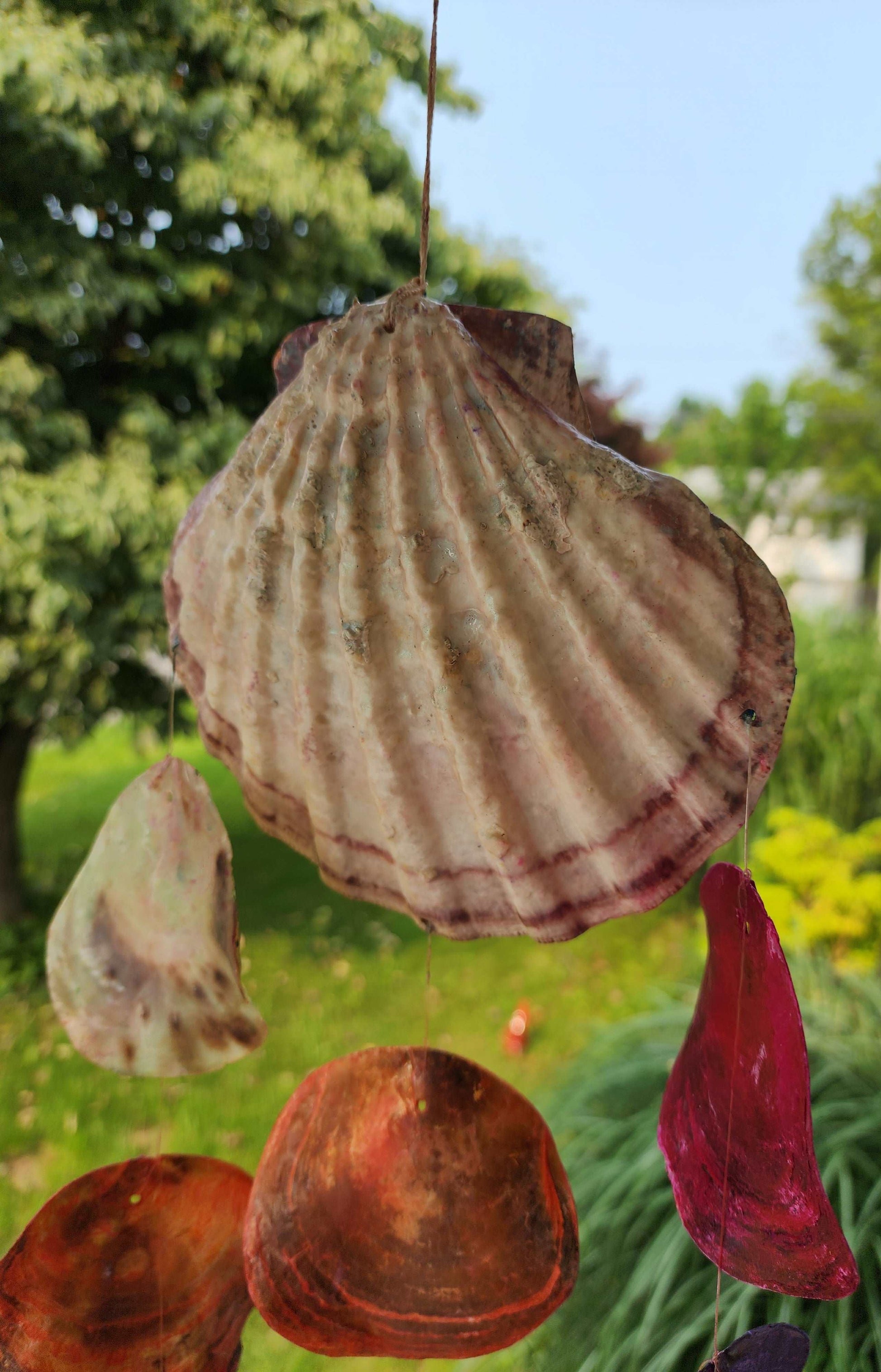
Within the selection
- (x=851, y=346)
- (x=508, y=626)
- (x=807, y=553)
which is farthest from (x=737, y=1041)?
(x=807, y=553)

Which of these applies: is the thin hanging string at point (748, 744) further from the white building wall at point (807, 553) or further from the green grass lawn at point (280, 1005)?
the white building wall at point (807, 553)

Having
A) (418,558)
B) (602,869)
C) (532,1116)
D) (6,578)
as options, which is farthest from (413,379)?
(6,578)

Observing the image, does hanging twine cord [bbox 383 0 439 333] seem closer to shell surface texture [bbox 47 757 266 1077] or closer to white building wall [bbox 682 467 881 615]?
shell surface texture [bbox 47 757 266 1077]

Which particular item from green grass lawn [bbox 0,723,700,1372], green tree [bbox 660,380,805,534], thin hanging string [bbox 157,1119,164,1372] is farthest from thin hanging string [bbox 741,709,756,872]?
green tree [bbox 660,380,805,534]

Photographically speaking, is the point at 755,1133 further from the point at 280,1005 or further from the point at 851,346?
the point at 851,346

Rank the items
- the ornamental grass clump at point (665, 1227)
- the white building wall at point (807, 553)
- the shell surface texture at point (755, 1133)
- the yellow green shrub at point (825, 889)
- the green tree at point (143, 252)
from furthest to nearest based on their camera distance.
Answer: the white building wall at point (807, 553), the yellow green shrub at point (825, 889), the green tree at point (143, 252), the ornamental grass clump at point (665, 1227), the shell surface texture at point (755, 1133)

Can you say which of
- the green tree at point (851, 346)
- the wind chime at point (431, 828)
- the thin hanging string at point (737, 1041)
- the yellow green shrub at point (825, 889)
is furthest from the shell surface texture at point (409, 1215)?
the green tree at point (851, 346)

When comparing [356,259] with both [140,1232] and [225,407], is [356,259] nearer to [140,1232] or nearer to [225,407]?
[225,407]

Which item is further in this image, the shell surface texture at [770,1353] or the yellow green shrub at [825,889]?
the yellow green shrub at [825,889]
